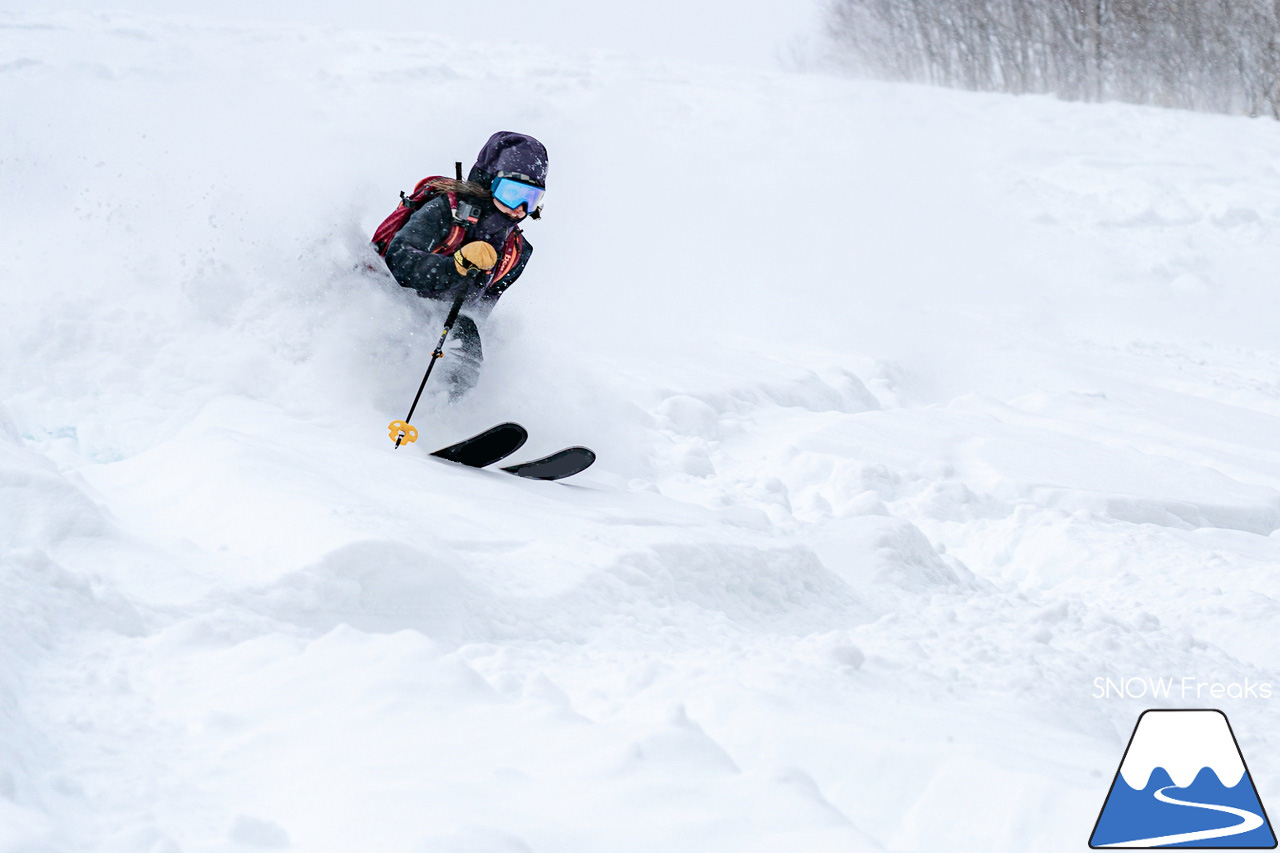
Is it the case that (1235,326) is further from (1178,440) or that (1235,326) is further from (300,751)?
(300,751)

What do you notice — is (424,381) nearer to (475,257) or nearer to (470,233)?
(475,257)

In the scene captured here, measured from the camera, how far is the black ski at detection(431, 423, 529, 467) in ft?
14.8

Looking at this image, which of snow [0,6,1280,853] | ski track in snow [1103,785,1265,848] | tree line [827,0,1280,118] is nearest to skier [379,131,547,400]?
snow [0,6,1280,853]

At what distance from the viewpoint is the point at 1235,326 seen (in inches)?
453

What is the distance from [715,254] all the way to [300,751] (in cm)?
1128

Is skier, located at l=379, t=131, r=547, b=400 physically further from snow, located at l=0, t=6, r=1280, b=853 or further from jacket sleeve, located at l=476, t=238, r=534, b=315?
snow, located at l=0, t=6, r=1280, b=853

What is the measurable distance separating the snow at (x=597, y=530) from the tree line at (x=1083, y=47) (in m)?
12.9

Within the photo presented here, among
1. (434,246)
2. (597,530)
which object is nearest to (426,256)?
(434,246)

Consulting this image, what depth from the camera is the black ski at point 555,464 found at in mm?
4688

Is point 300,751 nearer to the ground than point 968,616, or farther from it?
farther from it

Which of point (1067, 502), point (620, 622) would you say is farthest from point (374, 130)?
point (620, 622)

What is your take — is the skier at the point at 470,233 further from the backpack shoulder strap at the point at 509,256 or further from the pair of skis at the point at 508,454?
the pair of skis at the point at 508,454

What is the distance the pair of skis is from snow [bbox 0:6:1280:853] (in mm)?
122

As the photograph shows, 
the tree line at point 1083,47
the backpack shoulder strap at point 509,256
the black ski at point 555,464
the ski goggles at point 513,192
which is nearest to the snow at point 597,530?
the black ski at point 555,464
